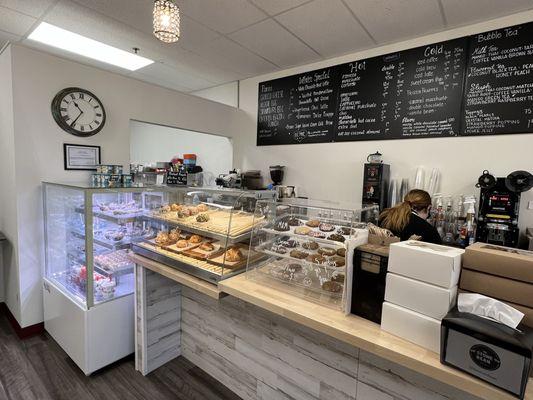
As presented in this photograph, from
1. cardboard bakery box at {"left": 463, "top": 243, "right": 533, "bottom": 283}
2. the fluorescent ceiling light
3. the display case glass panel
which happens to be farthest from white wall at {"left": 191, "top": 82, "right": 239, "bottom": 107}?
cardboard bakery box at {"left": 463, "top": 243, "right": 533, "bottom": 283}

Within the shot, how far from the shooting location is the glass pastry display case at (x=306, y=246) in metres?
1.44

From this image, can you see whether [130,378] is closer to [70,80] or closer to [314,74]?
[70,80]

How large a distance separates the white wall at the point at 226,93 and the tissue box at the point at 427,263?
4129 mm

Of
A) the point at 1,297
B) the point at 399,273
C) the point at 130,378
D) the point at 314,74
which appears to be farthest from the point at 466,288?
the point at 1,297

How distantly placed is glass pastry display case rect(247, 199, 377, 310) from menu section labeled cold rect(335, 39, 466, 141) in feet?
5.65

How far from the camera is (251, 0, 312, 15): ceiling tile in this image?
2492mm

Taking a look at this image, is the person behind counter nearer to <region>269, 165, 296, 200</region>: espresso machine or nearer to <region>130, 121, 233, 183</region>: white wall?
<region>269, 165, 296, 200</region>: espresso machine

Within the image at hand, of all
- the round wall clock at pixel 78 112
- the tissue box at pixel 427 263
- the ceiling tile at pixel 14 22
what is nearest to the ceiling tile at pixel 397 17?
the tissue box at pixel 427 263

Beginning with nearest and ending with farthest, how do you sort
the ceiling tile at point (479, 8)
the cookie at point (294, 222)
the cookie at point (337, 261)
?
1. the cookie at point (337, 261)
2. the cookie at point (294, 222)
3. the ceiling tile at point (479, 8)

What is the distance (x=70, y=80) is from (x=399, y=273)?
Answer: 11.0 feet

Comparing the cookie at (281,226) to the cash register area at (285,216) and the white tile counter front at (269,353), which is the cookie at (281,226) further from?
the white tile counter front at (269,353)

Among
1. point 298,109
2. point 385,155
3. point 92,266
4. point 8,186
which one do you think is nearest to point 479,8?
point 385,155

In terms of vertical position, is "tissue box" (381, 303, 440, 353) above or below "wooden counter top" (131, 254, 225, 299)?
above

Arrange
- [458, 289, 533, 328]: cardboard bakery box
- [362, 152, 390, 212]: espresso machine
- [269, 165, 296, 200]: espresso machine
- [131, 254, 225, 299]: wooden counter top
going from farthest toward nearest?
1. [269, 165, 296, 200]: espresso machine
2. [362, 152, 390, 212]: espresso machine
3. [131, 254, 225, 299]: wooden counter top
4. [458, 289, 533, 328]: cardboard bakery box
